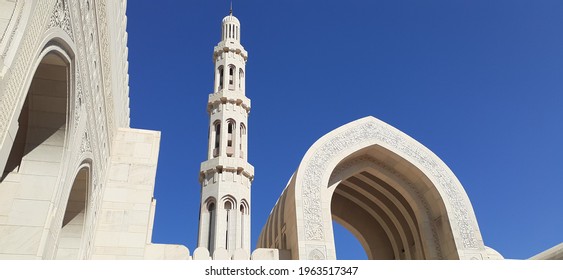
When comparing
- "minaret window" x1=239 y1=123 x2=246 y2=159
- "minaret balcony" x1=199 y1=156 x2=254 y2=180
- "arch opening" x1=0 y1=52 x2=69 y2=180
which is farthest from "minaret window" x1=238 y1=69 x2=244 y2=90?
"arch opening" x1=0 y1=52 x2=69 y2=180

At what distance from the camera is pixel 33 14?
13.3ft

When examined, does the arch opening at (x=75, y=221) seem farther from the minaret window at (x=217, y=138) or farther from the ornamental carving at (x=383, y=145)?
the minaret window at (x=217, y=138)

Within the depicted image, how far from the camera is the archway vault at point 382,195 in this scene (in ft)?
36.3

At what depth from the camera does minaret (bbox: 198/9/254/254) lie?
16.4 meters

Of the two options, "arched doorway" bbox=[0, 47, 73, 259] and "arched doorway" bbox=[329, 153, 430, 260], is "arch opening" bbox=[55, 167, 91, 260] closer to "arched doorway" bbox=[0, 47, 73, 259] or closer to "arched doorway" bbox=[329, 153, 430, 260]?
"arched doorway" bbox=[0, 47, 73, 259]

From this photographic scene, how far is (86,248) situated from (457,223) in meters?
9.32

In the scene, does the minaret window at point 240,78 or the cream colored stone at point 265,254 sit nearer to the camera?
the cream colored stone at point 265,254

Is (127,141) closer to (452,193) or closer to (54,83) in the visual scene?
(54,83)

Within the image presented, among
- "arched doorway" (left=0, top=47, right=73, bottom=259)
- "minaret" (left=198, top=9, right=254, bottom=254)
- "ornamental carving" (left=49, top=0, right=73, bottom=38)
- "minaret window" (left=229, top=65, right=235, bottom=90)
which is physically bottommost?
"arched doorway" (left=0, top=47, right=73, bottom=259)

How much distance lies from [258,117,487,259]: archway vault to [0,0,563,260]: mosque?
0.04 meters

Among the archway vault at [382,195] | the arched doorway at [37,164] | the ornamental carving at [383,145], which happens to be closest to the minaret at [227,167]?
the archway vault at [382,195]

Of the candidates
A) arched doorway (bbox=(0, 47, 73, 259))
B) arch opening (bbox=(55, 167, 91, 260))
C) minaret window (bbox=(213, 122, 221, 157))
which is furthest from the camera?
minaret window (bbox=(213, 122, 221, 157))
